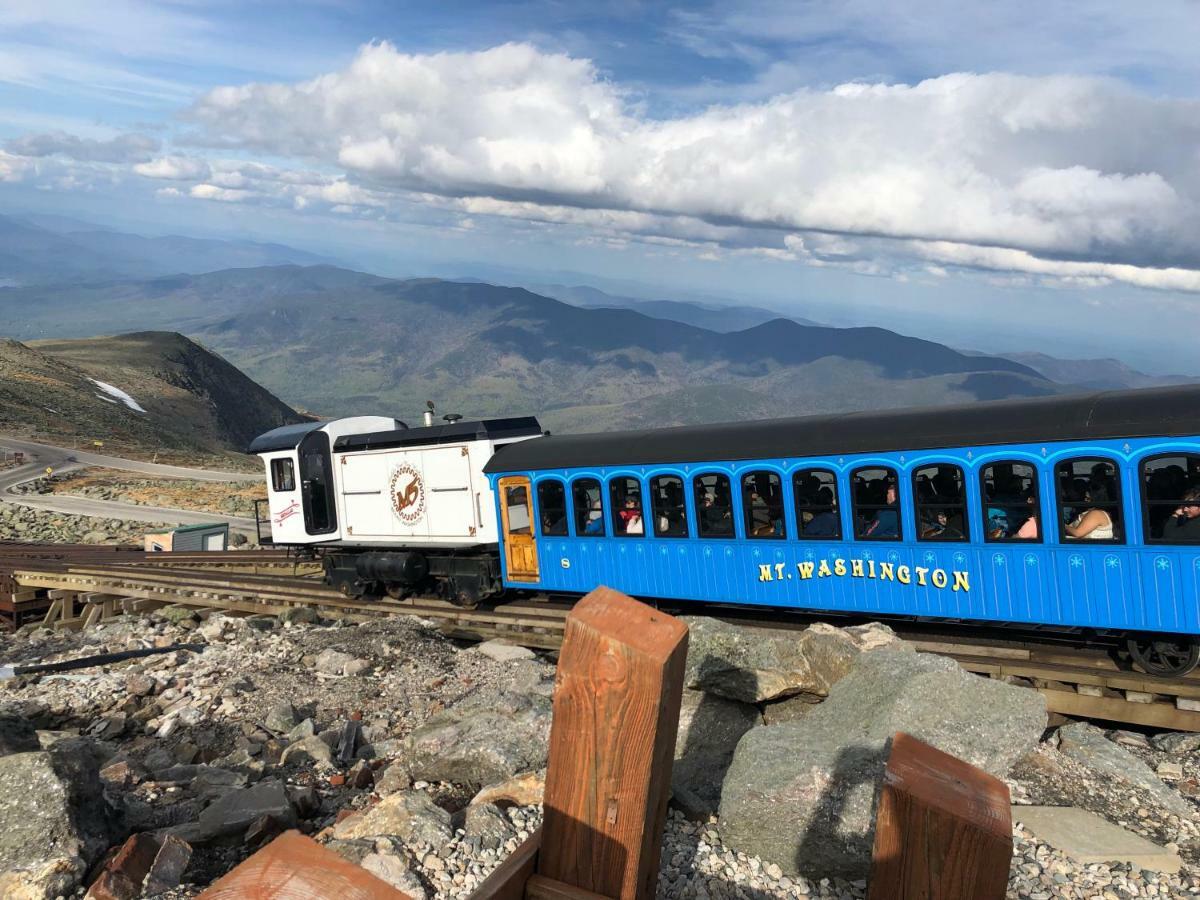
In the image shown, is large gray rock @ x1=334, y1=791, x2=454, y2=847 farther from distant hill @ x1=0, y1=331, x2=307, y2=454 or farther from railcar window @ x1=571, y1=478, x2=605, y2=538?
distant hill @ x1=0, y1=331, x2=307, y2=454

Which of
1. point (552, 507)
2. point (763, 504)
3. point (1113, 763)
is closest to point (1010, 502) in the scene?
point (763, 504)

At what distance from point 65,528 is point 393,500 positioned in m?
26.8

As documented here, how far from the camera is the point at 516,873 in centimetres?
229

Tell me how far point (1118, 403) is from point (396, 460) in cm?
1338

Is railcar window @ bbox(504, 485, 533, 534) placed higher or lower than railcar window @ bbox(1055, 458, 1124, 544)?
lower

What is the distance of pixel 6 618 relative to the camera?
2459 cm

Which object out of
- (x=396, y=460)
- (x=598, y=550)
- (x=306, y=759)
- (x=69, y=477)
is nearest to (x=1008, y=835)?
(x=306, y=759)

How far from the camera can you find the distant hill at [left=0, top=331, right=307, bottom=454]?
75.5m

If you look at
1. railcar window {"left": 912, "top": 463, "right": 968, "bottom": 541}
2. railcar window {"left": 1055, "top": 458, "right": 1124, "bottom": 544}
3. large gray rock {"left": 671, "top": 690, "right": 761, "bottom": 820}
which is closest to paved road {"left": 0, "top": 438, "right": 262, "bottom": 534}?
railcar window {"left": 912, "top": 463, "right": 968, "bottom": 541}

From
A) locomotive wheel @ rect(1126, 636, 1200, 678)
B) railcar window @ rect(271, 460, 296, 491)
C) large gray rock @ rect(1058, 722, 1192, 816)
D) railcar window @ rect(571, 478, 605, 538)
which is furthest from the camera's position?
railcar window @ rect(271, 460, 296, 491)

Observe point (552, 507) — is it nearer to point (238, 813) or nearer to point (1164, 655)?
point (1164, 655)

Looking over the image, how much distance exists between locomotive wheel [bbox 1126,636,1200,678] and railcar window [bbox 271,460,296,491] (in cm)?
1659

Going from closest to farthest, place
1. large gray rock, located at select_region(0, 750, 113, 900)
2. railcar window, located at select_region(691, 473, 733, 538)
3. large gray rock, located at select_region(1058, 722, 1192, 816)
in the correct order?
large gray rock, located at select_region(0, 750, 113, 900)
large gray rock, located at select_region(1058, 722, 1192, 816)
railcar window, located at select_region(691, 473, 733, 538)

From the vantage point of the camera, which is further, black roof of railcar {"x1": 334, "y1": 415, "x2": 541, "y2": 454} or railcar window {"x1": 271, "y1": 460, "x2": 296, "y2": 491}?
railcar window {"x1": 271, "y1": 460, "x2": 296, "y2": 491}
